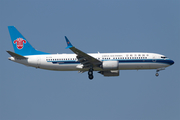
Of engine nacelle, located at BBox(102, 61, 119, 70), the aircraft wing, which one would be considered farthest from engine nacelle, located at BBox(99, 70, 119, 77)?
engine nacelle, located at BBox(102, 61, 119, 70)

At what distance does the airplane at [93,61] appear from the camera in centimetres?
4719

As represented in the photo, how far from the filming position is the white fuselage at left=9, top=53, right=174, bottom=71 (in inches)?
1868

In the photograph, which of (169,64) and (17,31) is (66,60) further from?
(169,64)

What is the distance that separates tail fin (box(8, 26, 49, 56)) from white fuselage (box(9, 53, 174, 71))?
5.37ft

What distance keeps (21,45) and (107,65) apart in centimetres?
1587

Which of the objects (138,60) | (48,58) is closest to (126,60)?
(138,60)

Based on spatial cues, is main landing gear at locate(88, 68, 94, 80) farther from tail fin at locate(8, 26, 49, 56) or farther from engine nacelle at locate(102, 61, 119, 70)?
tail fin at locate(8, 26, 49, 56)

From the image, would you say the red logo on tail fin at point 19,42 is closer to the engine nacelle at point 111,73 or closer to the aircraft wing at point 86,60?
the aircraft wing at point 86,60

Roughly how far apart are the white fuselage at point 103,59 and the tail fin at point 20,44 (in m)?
1.64

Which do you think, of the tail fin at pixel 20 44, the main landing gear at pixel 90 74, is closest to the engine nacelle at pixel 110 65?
the main landing gear at pixel 90 74

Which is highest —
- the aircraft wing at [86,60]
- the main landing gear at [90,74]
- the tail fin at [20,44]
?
the tail fin at [20,44]

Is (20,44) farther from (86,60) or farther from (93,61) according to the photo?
(93,61)

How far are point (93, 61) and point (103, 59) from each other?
1948 mm

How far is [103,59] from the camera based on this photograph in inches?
1900
